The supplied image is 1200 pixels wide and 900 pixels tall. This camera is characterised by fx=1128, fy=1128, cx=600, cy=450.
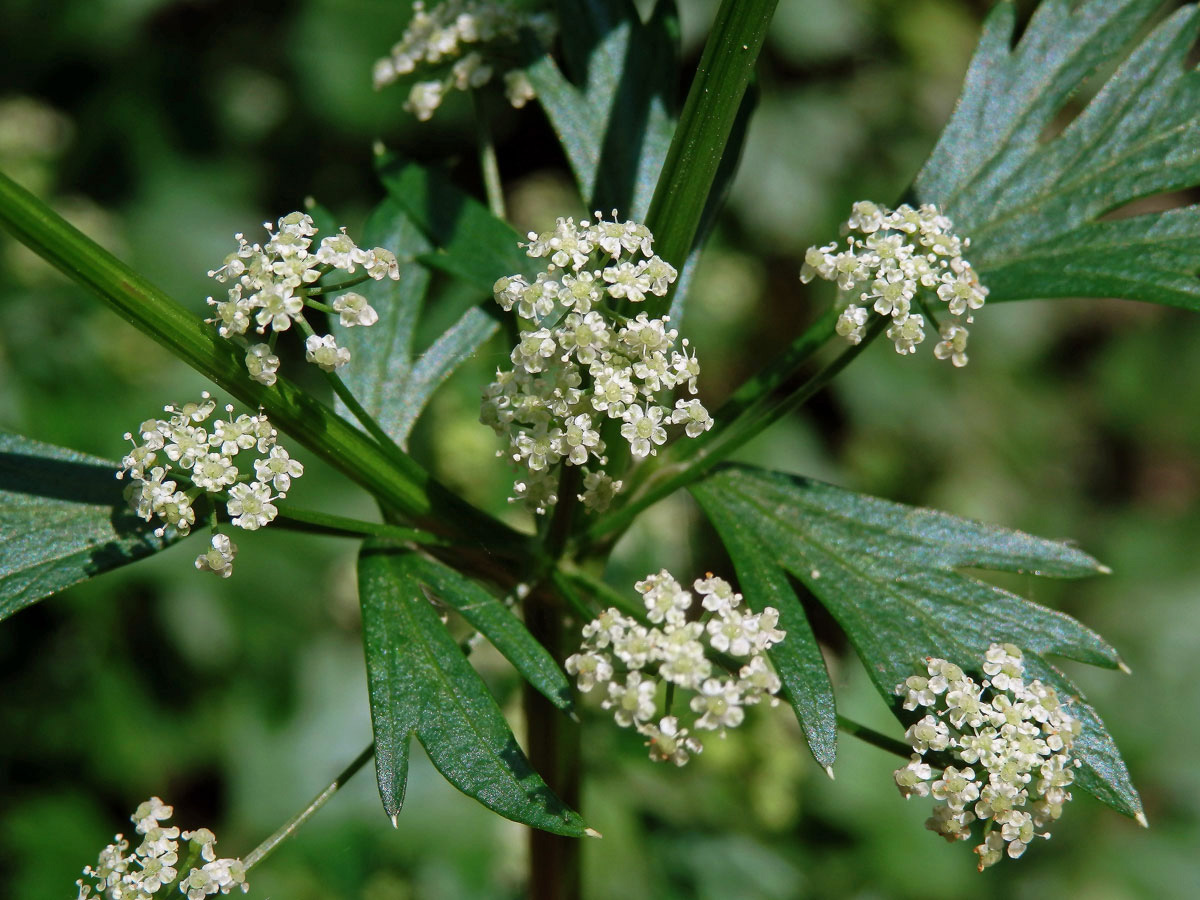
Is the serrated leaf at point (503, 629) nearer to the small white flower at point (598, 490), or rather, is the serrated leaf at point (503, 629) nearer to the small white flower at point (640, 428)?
the small white flower at point (598, 490)

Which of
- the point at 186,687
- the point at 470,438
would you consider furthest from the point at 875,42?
the point at 186,687

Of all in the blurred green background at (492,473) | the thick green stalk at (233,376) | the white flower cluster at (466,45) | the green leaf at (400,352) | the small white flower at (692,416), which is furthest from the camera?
the blurred green background at (492,473)

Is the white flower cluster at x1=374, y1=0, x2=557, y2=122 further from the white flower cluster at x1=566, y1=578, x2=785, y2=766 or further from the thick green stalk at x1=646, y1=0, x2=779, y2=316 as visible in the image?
the white flower cluster at x1=566, y1=578, x2=785, y2=766

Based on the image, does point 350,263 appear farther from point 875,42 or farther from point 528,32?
point 875,42

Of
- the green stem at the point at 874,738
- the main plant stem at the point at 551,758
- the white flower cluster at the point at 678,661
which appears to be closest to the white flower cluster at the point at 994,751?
the green stem at the point at 874,738

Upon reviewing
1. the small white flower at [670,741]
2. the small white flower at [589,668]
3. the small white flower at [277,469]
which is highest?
the small white flower at [277,469]

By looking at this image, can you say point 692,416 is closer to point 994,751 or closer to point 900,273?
point 900,273

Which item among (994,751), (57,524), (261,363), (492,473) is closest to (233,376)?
(261,363)

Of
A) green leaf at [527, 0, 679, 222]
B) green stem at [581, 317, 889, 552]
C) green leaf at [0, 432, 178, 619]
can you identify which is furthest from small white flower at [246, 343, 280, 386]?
green leaf at [527, 0, 679, 222]
